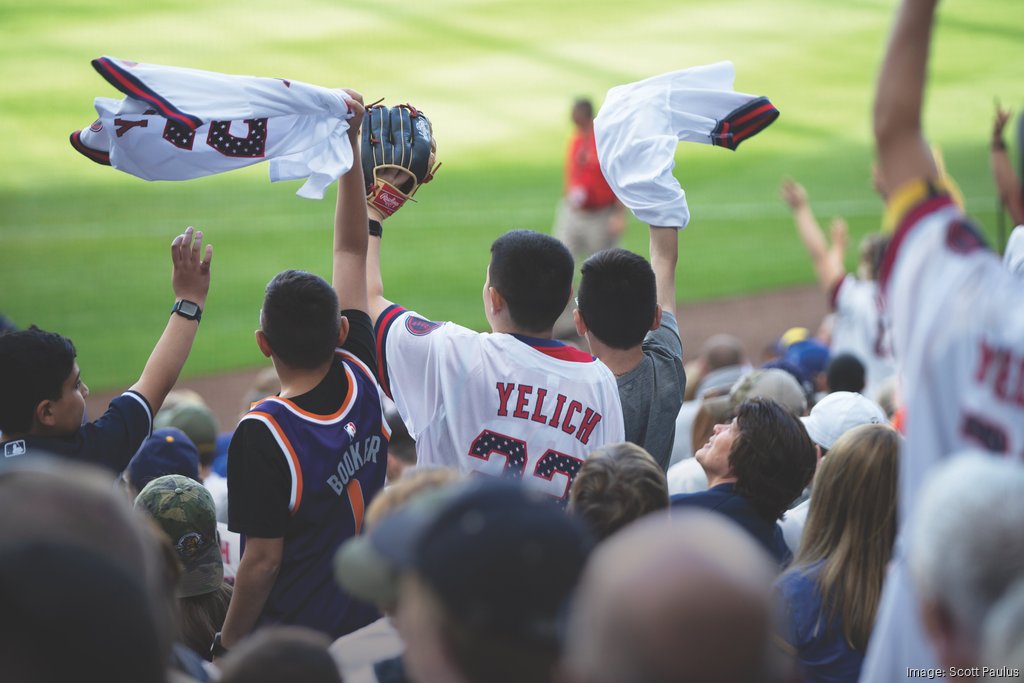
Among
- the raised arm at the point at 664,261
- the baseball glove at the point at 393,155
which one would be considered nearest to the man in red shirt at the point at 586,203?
the raised arm at the point at 664,261

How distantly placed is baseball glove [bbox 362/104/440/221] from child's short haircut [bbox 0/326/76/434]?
0.96 meters

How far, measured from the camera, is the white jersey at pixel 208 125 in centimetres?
271

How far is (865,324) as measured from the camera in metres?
6.61

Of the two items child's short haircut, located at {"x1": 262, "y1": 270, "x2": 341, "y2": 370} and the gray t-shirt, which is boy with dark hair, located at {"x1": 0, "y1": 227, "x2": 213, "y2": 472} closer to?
child's short haircut, located at {"x1": 262, "y1": 270, "x2": 341, "y2": 370}

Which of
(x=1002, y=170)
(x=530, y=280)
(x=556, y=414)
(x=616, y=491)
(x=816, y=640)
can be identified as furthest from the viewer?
(x=1002, y=170)

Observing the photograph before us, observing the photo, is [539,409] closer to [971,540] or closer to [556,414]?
[556,414]

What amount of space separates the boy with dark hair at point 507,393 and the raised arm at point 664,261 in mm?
612

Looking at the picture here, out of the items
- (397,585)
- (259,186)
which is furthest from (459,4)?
(397,585)

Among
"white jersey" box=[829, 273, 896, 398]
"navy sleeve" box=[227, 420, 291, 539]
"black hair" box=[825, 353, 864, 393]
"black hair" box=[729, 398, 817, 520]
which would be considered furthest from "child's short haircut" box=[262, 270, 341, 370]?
"white jersey" box=[829, 273, 896, 398]

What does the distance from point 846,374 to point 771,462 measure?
7.68ft

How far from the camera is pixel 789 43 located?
21234 mm

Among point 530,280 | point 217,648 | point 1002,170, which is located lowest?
point 217,648

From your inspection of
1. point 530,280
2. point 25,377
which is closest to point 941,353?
point 530,280

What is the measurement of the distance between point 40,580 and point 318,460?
4.56ft
